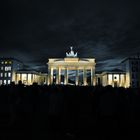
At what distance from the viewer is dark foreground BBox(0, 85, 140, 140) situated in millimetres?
8719

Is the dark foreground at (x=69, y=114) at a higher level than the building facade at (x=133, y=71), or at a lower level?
lower

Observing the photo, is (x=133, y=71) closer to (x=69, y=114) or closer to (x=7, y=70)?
(x=7, y=70)

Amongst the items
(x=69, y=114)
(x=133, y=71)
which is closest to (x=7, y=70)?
(x=133, y=71)

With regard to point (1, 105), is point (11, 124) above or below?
below

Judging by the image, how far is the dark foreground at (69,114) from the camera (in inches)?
343

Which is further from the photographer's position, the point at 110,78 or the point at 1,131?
the point at 110,78

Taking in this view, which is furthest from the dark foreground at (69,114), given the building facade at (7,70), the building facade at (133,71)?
the building facade at (7,70)

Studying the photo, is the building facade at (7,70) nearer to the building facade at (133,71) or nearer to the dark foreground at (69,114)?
the building facade at (133,71)

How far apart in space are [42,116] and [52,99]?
307cm

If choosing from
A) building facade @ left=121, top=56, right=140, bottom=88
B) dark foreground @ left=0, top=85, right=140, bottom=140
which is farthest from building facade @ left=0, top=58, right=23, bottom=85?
dark foreground @ left=0, top=85, right=140, bottom=140

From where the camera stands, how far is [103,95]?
30.7ft

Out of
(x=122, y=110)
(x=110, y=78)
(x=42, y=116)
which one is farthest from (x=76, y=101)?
(x=110, y=78)

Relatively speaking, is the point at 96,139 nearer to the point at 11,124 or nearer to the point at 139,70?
the point at 11,124

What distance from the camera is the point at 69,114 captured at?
460 inches
